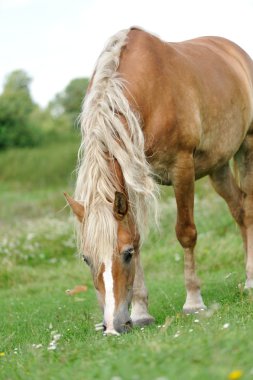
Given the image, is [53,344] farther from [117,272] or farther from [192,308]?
[192,308]

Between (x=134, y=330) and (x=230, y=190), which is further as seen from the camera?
(x=230, y=190)

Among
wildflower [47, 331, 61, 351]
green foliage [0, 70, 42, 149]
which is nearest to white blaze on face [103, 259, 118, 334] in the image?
wildflower [47, 331, 61, 351]

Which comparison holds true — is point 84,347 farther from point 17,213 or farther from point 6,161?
Answer: point 6,161

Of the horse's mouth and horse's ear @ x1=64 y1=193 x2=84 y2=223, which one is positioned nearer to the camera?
the horse's mouth

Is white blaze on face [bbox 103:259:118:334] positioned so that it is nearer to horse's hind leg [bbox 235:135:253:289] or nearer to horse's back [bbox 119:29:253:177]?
horse's back [bbox 119:29:253:177]

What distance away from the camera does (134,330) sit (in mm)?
5059

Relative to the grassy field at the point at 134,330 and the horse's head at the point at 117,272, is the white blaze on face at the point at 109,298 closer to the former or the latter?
the horse's head at the point at 117,272

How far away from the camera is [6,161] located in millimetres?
37719

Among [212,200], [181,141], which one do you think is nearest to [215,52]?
[181,141]

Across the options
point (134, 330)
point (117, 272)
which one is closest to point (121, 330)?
point (134, 330)

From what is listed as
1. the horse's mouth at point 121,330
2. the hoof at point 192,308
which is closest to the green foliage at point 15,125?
the hoof at point 192,308

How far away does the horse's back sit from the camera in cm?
604

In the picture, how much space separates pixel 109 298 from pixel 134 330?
0.30 metres

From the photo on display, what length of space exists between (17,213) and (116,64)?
15.6 metres
